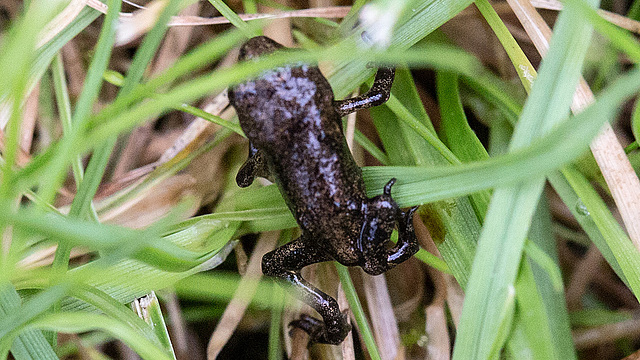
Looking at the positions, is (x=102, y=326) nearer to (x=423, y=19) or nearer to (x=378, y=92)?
(x=378, y=92)

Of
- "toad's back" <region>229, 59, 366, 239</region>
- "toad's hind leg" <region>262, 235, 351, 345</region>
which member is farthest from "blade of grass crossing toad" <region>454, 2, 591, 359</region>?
"toad's hind leg" <region>262, 235, 351, 345</region>

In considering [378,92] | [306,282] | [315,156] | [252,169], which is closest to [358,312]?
[306,282]

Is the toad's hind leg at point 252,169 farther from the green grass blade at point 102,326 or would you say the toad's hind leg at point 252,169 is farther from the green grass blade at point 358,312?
the green grass blade at point 102,326

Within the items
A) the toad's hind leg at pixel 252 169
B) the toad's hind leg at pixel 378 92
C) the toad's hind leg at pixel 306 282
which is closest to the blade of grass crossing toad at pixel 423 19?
the toad's hind leg at pixel 378 92

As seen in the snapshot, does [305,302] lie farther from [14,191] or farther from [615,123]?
[615,123]

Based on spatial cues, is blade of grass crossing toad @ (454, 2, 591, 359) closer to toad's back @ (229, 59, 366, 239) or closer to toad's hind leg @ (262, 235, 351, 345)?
toad's back @ (229, 59, 366, 239)

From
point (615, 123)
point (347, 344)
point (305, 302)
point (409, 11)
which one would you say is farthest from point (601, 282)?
point (409, 11)
